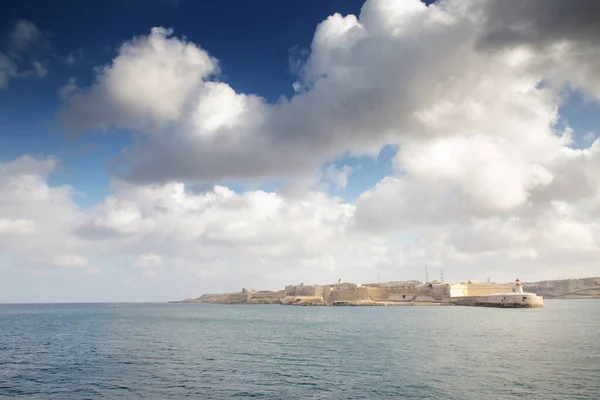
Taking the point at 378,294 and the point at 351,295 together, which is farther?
the point at 351,295

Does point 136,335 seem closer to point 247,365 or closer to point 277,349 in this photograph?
point 277,349

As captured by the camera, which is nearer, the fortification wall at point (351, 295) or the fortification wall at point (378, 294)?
the fortification wall at point (378, 294)

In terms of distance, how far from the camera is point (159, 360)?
35875mm

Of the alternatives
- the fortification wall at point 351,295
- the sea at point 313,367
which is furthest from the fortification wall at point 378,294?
the sea at point 313,367

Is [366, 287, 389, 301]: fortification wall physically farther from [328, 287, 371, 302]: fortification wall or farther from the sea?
the sea

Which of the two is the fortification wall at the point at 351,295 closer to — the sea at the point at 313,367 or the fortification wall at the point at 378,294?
the fortification wall at the point at 378,294

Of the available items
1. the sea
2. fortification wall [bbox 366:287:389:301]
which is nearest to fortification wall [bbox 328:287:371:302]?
fortification wall [bbox 366:287:389:301]

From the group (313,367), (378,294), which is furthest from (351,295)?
(313,367)

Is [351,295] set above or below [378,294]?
below

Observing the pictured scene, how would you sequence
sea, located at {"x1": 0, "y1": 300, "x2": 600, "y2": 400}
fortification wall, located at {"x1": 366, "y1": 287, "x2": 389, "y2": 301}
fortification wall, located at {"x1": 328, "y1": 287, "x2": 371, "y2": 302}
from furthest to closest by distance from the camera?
fortification wall, located at {"x1": 328, "y1": 287, "x2": 371, "y2": 302} < fortification wall, located at {"x1": 366, "y1": 287, "x2": 389, "y2": 301} < sea, located at {"x1": 0, "y1": 300, "x2": 600, "y2": 400}

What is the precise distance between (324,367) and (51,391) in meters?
17.9

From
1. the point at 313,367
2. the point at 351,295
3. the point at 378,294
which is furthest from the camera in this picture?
the point at 351,295

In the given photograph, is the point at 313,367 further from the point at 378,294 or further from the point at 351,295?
the point at 351,295

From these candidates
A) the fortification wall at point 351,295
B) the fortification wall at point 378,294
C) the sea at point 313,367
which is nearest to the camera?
the sea at point 313,367
